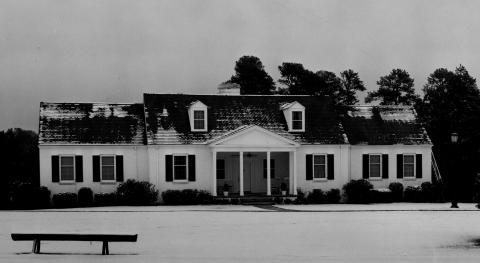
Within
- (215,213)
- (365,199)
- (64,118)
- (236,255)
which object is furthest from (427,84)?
(236,255)

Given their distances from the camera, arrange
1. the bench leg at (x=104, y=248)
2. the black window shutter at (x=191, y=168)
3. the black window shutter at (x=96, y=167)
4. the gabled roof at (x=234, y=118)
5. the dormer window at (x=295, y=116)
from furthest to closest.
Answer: the dormer window at (x=295, y=116), the gabled roof at (x=234, y=118), the black window shutter at (x=191, y=168), the black window shutter at (x=96, y=167), the bench leg at (x=104, y=248)

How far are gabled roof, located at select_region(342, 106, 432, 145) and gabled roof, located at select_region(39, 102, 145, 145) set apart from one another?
39.5 feet

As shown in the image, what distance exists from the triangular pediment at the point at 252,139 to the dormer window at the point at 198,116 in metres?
1.91

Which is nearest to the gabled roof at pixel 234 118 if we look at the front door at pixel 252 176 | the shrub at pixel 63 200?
the front door at pixel 252 176

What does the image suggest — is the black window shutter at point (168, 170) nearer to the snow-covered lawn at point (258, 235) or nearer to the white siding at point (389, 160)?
the snow-covered lawn at point (258, 235)

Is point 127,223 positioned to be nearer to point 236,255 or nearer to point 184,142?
point 236,255

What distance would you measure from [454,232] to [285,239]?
19.1ft

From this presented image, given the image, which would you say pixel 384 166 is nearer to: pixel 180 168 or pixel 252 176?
pixel 252 176

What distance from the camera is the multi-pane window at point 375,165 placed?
4628 cm

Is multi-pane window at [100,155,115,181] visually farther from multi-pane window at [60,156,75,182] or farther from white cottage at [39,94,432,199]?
multi-pane window at [60,156,75,182]

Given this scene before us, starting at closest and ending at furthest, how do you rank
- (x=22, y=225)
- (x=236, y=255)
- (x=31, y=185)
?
(x=236, y=255)
(x=22, y=225)
(x=31, y=185)

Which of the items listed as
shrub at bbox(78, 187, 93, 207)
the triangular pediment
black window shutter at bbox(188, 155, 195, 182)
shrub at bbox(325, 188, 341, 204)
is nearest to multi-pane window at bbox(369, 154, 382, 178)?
shrub at bbox(325, 188, 341, 204)

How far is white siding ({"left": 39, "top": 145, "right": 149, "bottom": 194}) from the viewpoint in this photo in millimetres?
42750

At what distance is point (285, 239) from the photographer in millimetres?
22281
